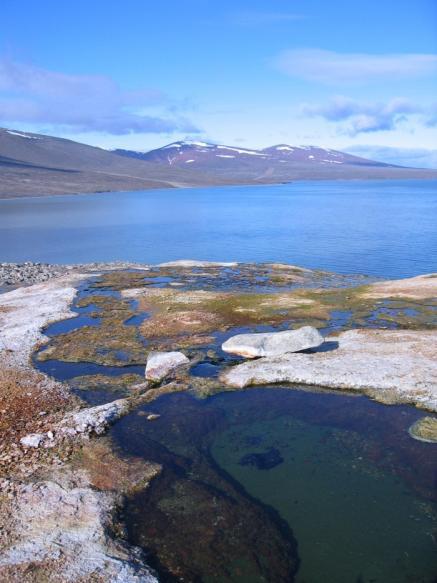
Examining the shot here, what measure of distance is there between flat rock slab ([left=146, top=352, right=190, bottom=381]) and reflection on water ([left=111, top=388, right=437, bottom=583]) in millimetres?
3270

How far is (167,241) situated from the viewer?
118 m

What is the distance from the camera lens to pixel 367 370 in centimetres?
3080

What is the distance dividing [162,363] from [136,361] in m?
2.99

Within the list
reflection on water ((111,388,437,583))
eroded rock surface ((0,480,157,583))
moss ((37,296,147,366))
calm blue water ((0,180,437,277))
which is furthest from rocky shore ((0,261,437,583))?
calm blue water ((0,180,437,277))

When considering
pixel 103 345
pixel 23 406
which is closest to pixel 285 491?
pixel 23 406

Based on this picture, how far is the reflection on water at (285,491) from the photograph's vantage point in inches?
655

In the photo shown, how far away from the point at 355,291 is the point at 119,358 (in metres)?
29.3

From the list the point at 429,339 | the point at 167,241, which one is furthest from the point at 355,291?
the point at 167,241

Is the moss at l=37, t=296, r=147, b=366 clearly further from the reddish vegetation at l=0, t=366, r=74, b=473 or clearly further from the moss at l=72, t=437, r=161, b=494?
the moss at l=72, t=437, r=161, b=494

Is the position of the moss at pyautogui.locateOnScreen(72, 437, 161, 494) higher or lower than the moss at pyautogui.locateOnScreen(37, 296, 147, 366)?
higher

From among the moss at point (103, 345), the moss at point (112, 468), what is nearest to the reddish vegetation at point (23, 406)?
the moss at point (112, 468)

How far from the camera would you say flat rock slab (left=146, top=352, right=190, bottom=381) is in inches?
1233

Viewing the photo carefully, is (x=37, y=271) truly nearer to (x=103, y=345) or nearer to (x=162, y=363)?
(x=103, y=345)

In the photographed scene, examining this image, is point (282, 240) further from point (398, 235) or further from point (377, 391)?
point (377, 391)
